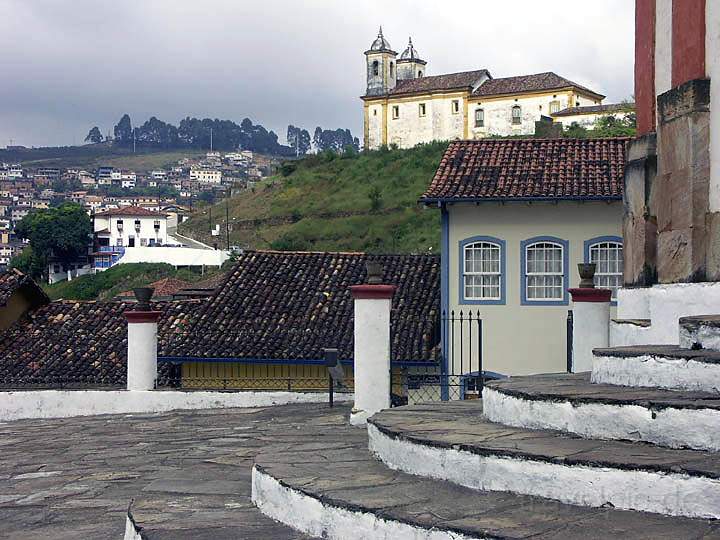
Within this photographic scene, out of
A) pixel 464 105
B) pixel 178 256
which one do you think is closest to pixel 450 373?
pixel 178 256

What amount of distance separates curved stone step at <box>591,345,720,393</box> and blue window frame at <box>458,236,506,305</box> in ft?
45.3

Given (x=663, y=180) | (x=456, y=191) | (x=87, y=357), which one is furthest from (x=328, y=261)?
(x=663, y=180)

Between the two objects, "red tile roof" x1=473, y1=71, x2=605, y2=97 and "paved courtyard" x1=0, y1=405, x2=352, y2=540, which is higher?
"red tile roof" x1=473, y1=71, x2=605, y2=97

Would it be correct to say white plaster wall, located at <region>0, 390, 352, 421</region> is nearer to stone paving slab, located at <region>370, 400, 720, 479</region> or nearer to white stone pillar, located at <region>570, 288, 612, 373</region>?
white stone pillar, located at <region>570, 288, 612, 373</region>

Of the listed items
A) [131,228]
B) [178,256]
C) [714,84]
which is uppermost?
[131,228]

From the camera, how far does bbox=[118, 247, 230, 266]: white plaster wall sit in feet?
215

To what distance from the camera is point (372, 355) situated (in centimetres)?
1005

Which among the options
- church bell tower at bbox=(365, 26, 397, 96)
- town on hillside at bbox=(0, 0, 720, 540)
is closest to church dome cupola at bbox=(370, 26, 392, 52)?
church bell tower at bbox=(365, 26, 397, 96)

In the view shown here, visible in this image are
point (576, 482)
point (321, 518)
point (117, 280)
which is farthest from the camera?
point (117, 280)

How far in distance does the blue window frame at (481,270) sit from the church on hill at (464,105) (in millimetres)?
45815

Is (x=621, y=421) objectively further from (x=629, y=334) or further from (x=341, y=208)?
(x=341, y=208)

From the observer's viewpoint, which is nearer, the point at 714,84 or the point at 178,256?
the point at 714,84

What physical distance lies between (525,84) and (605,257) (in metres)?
50.7

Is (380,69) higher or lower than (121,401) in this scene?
higher
